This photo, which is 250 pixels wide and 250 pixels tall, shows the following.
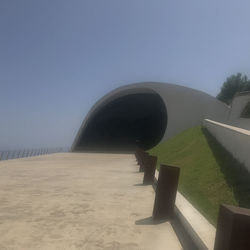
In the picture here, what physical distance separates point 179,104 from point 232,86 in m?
26.9

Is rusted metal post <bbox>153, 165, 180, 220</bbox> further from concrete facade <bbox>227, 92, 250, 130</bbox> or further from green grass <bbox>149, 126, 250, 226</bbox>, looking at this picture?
concrete facade <bbox>227, 92, 250, 130</bbox>

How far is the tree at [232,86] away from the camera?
5250 cm

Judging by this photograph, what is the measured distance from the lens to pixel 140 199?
6297 millimetres

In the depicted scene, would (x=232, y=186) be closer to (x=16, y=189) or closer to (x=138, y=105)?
(x=16, y=189)

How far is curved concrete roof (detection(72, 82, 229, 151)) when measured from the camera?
101ft

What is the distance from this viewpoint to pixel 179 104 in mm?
31469

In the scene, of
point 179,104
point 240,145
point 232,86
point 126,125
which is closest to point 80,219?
point 240,145

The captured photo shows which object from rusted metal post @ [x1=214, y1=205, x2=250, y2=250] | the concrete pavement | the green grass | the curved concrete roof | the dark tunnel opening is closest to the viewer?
rusted metal post @ [x1=214, y1=205, x2=250, y2=250]

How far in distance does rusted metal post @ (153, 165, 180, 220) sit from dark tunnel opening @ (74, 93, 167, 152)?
29.2 meters

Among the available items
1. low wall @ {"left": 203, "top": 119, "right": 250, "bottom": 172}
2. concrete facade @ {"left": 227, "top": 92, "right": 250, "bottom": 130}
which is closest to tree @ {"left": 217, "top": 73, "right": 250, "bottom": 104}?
concrete facade @ {"left": 227, "top": 92, "right": 250, "bottom": 130}

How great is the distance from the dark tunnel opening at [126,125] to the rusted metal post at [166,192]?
2919cm

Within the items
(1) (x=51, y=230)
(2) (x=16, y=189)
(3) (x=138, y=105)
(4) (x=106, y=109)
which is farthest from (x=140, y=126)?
(1) (x=51, y=230)

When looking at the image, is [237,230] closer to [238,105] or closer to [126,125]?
[238,105]

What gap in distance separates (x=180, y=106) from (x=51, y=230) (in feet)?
93.7
